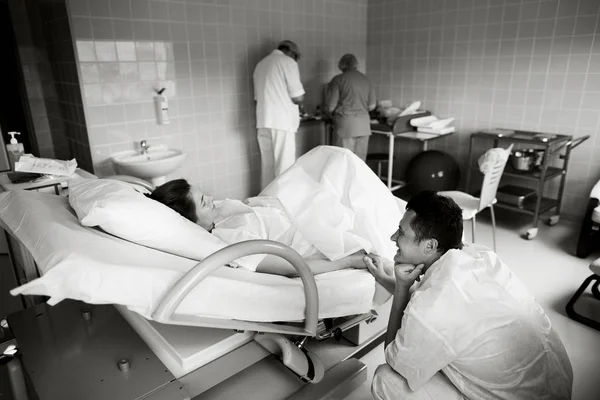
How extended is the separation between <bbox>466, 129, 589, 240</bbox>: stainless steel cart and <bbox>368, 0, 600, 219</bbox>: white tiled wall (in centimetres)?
13

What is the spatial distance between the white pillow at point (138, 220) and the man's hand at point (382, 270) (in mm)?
580

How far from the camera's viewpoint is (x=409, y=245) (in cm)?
125

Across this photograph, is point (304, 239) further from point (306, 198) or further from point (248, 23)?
point (248, 23)

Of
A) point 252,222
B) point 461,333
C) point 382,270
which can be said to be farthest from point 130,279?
point 382,270

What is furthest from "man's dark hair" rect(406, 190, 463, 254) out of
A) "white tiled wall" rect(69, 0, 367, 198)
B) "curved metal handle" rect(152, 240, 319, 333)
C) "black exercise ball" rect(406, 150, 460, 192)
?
"black exercise ball" rect(406, 150, 460, 192)

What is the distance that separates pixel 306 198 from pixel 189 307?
1.01 metres

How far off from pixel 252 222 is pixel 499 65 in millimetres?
3116

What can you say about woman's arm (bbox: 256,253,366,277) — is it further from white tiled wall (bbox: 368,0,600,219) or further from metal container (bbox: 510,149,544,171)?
white tiled wall (bbox: 368,0,600,219)

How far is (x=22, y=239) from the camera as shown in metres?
1.31

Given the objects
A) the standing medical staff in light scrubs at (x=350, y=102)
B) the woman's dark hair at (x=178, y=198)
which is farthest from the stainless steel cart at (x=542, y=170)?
the woman's dark hair at (x=178, y=198)

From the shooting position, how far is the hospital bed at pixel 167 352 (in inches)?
45.6

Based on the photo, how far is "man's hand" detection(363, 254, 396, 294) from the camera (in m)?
1.66

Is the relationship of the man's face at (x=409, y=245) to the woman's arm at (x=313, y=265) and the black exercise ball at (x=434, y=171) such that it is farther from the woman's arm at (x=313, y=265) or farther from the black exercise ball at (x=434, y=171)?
the black exercise ball at (x=434, y=171)

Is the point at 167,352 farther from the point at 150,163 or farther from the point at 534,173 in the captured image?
the point at 534,173
